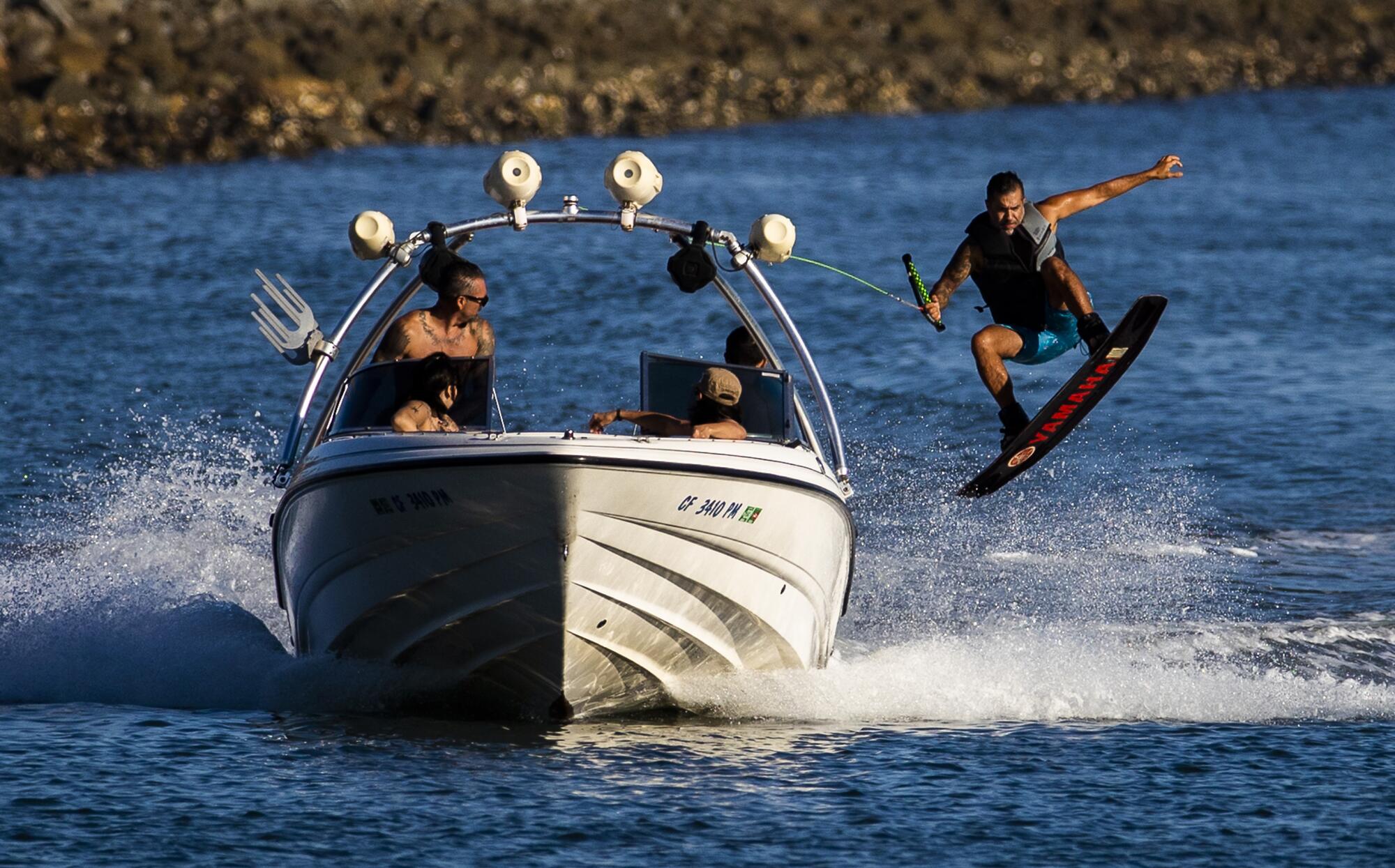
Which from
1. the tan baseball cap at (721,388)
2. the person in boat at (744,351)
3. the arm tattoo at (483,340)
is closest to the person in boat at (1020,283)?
the person in boat at (744,351)

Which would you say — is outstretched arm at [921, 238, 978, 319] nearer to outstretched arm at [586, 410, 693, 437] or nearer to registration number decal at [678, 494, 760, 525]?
outstretched arm at [586, 410, 693, 437]

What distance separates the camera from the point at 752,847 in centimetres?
856

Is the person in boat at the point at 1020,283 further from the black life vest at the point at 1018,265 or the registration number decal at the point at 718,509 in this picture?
the registration number decal at the point at 718,509

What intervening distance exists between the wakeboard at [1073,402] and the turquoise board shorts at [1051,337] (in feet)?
0.60

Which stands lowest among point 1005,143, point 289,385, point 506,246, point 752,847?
point 752,847

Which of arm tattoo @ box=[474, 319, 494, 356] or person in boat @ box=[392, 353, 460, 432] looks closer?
person in boat @ box=[392, 353, 460, 432]

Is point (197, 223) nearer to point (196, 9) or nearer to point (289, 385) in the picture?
point (289, 385)

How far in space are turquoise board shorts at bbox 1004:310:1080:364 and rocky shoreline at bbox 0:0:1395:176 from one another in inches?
1154

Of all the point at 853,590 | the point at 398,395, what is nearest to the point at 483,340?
the point at 398,395

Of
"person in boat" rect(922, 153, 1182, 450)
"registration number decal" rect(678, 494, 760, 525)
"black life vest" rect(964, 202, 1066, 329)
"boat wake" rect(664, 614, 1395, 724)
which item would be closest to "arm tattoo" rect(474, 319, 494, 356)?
"registration number decal" rect(678, 494, 760, 525)

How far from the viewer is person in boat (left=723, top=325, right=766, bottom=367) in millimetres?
11617

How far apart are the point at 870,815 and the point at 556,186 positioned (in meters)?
27.1

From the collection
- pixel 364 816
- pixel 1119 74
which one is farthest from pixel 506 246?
pixel 1119 74

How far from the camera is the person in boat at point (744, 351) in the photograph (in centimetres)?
1162
